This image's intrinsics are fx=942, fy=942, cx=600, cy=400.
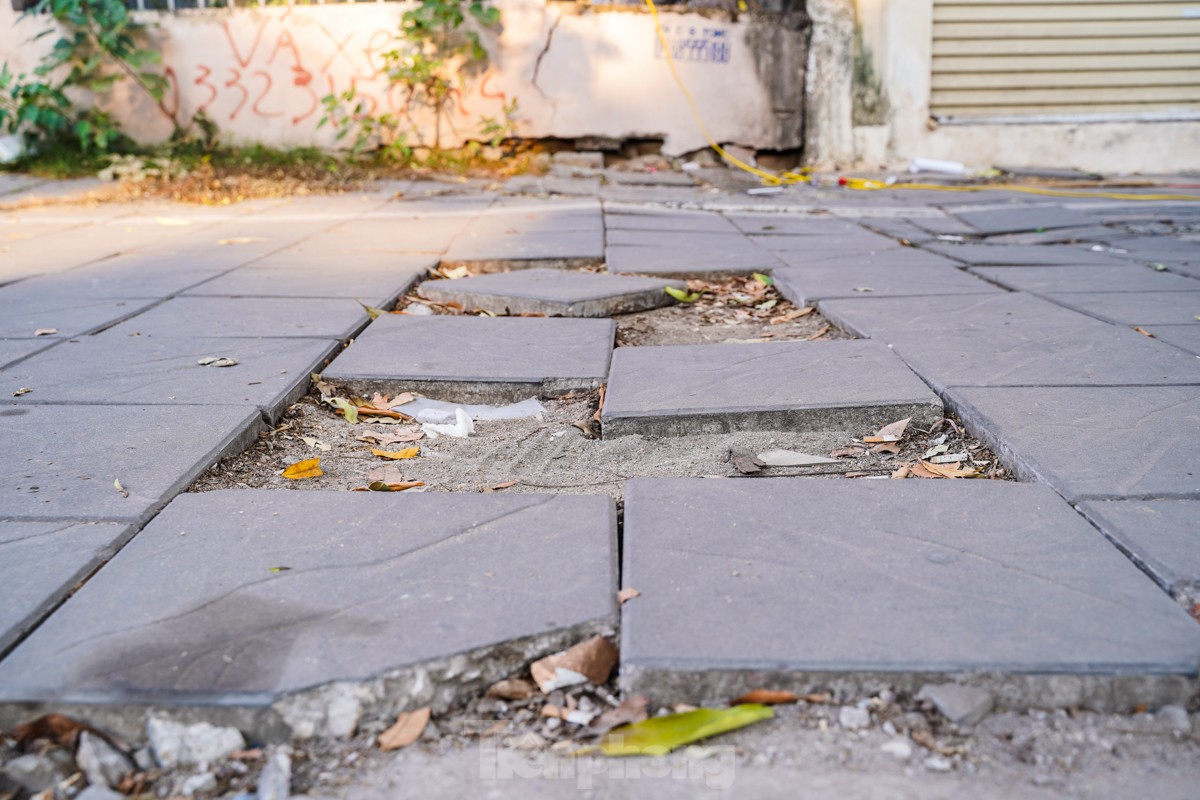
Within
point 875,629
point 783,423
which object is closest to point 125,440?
point 783,423

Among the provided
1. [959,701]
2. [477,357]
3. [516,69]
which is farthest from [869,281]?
[516,69]

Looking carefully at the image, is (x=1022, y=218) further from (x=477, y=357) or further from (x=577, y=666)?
(x=577, y=666)

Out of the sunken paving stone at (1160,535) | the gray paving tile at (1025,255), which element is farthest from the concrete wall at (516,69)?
the sunken paving stone at (1160,535)

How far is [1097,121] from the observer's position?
6816mm

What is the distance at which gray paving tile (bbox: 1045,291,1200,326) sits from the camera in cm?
256

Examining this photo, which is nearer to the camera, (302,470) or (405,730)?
(405,730)

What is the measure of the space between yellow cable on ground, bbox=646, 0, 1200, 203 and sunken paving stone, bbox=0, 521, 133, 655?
5447mm

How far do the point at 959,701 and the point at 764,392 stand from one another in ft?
3.30

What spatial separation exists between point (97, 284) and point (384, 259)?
974 mm

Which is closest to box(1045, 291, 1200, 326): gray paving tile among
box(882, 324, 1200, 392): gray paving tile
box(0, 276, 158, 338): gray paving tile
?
box(882, 324, 1200, 392): gray paving tile

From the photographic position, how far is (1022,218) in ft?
14.8

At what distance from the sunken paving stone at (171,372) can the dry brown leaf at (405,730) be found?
1.01 m

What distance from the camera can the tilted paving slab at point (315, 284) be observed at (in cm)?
296

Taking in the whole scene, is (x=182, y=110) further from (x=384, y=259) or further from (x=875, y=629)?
(x=875, y=629)
